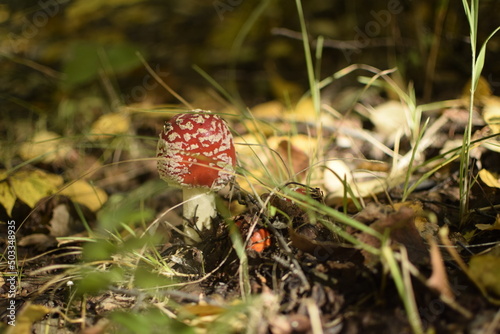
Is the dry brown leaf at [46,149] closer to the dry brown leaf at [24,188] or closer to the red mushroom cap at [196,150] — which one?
the dry brown leaf at [24,188]

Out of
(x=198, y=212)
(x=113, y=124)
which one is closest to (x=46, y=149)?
(x=113, y=124)

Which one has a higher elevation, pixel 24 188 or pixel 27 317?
pixel 24 188

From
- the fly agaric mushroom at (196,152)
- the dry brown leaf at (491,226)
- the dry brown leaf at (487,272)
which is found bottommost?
the dry brown leaf at (491,226)

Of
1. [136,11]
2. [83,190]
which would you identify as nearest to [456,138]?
[83,190]

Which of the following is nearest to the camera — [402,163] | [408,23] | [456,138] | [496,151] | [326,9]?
[496,151]

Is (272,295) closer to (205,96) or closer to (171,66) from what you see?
(205,96)

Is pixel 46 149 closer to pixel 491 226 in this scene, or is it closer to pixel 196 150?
pixel 196 150

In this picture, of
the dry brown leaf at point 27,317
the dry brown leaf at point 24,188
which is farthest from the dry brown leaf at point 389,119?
the dry brown leaf at point 27,317

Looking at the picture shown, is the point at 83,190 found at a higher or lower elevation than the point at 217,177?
lower
